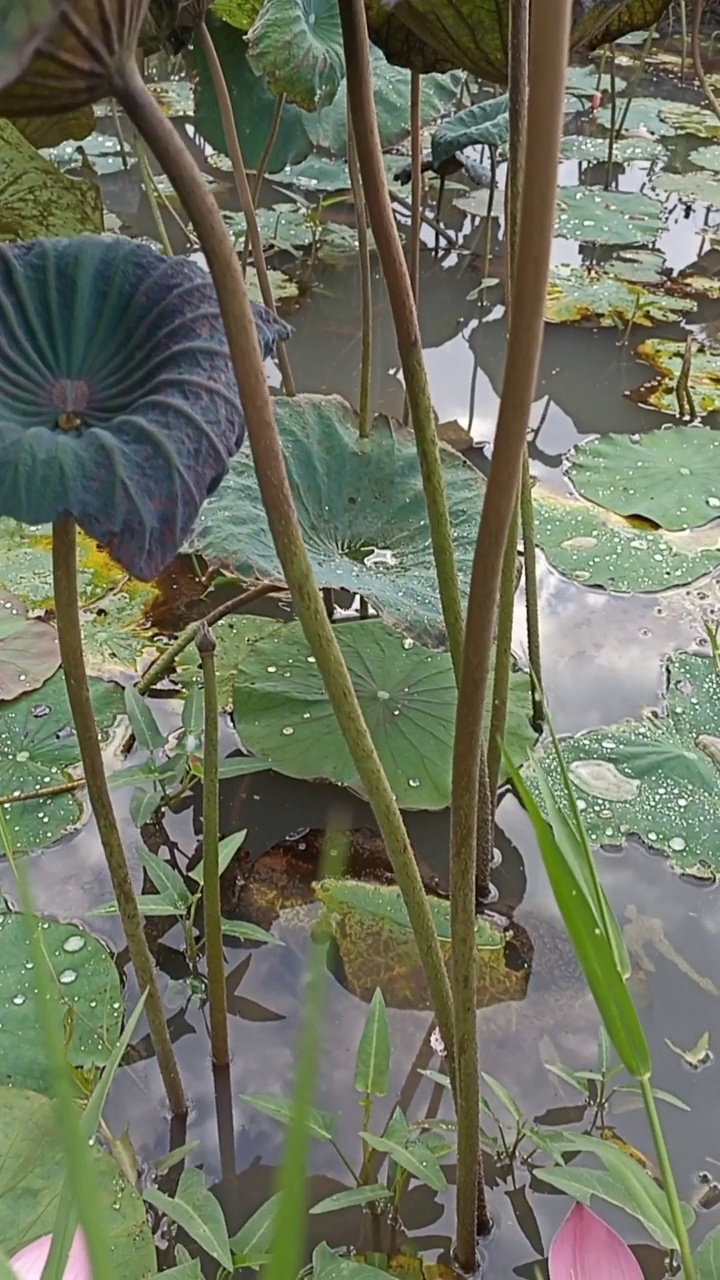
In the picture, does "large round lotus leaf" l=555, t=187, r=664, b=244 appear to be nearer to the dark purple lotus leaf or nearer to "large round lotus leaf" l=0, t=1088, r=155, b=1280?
the dark purple lotus leaf

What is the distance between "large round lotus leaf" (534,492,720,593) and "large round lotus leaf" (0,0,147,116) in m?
1.04

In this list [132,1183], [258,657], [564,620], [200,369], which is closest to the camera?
[200,369]

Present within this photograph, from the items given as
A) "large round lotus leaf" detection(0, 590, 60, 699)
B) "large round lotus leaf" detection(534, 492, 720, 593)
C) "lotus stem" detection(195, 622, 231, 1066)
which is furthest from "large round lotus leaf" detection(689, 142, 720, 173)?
"lotus stem" detection(195, 622, 231, 1066)

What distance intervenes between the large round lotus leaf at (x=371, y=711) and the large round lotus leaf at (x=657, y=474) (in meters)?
0.46

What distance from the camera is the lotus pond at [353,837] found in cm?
72

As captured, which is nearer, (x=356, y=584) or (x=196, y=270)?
(x=196, y=270)

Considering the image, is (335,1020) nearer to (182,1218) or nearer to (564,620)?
(182,1218)

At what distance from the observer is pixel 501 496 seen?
15.1 inches

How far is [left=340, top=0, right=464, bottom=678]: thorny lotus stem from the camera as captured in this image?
47 cm

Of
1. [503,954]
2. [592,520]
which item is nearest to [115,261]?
[503,954]

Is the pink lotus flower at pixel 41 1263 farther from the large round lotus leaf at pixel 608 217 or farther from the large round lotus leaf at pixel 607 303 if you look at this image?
the large round lotus leaf at pixel 608 217

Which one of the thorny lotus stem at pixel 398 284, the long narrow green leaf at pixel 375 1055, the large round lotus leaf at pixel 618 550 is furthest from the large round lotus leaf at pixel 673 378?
the long narrow green leaf at pixel 375 1055

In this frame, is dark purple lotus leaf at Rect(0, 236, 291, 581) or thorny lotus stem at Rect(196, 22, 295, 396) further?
thorny lotus stem at Rect(196, 22, 295, 396)

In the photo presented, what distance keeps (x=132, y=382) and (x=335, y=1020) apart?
0.57 metres
